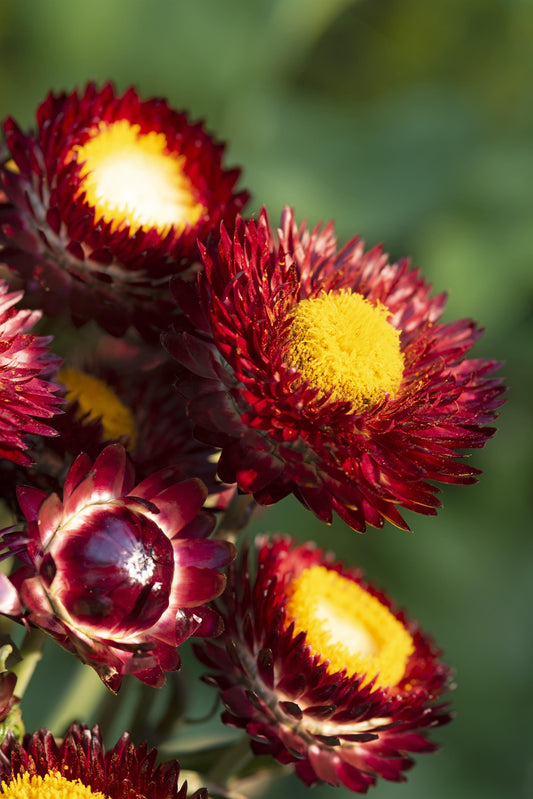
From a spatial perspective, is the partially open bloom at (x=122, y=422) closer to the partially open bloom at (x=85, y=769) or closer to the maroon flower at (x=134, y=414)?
the maroon flower at (x=134, y=414)

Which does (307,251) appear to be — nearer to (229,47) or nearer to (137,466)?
(137,466)

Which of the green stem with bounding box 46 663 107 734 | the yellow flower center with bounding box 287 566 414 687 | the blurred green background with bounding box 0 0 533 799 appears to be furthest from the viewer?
the blurred green background with bounding box 0 0 533 799

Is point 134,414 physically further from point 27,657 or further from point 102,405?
point 27,657

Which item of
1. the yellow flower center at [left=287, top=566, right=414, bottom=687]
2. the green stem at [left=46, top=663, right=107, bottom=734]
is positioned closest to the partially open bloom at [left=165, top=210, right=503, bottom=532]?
the yellow flower center at [left=287, top=566, right=414, bottom=687]

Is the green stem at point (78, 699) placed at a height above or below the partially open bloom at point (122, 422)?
below

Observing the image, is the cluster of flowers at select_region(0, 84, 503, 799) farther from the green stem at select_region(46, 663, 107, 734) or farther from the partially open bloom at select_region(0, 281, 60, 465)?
the green stem at select_region(46, 663, 107, 734)

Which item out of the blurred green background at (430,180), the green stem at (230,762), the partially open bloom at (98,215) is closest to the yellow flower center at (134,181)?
the partially open bloom at (98,215)

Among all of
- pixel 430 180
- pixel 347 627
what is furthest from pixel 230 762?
pixel 430 180
